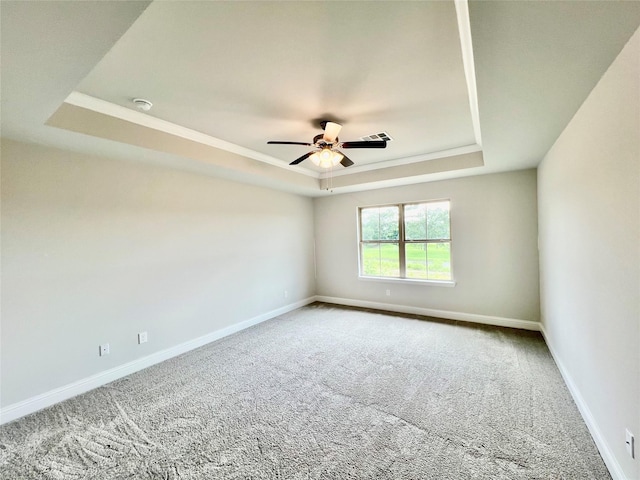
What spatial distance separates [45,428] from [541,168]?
5.76 meters

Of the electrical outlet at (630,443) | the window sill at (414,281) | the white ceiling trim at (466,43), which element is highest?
the white ceiling trim at (466,43)

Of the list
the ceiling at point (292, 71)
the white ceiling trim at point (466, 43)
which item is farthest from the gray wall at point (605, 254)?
the white ceiling trim at point (466, 43)

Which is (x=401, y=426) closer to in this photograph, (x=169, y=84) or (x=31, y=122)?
(x=169, y=84)

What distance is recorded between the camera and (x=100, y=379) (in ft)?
9.27

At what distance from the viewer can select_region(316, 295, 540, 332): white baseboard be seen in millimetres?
4059

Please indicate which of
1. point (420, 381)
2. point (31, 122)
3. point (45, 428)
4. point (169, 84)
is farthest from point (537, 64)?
point (45, 428)

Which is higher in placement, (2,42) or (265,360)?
(2,42)

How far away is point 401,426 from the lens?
2.08 meters

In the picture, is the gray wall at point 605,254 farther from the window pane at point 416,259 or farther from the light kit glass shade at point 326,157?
the window pane at point 416,259

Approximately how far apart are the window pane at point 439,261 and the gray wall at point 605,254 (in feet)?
6.67

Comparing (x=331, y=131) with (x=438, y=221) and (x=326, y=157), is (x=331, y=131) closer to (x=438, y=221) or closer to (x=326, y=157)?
(x=326, y=157)

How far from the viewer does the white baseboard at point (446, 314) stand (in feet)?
13.3

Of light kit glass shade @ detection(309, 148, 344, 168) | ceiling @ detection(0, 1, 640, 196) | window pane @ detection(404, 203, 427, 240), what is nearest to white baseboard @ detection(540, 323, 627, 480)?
ceiling @ detection(0, 1, 640, 196)

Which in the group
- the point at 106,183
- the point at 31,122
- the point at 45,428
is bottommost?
the point at 45,428
